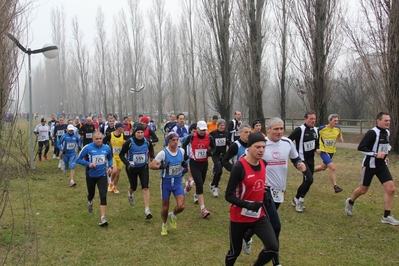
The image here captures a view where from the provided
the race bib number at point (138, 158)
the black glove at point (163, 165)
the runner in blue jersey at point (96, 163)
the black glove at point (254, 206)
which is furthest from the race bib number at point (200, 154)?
the black glove at point (254, 206)

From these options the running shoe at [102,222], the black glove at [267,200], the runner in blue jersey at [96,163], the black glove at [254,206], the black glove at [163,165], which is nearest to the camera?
the black glove at [254,206]

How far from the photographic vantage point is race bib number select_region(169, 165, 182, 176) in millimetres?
6535

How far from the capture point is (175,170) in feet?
21.6

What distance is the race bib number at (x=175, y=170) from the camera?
6.54m

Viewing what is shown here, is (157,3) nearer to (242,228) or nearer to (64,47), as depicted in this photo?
(64,47)

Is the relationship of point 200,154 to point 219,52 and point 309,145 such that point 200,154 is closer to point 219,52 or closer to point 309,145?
point 309,145

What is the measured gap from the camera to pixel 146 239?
641 centimetres

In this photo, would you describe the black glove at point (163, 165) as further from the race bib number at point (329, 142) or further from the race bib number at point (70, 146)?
the race bib number at point (70, 146)

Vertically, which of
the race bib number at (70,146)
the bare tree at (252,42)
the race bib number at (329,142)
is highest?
the bare tree at (252,42)

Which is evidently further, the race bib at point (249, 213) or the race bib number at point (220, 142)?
the race bib number at point (220, 142)

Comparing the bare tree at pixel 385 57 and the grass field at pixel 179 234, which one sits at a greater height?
the bare tree at pixel 385 57

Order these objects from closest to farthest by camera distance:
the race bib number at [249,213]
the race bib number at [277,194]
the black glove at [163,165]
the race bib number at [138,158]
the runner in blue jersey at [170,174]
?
the race bib number at [249,213] → the race bib number at [277,194] → the black glove at [163,165] → the runner in blue jersey at [170,174] → the race bib number at [138,158]

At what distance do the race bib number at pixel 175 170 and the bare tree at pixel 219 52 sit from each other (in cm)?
1547

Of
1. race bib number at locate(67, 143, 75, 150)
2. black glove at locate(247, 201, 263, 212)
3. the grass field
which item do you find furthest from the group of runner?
race bib number at locate(67, 143, 75, 150)
